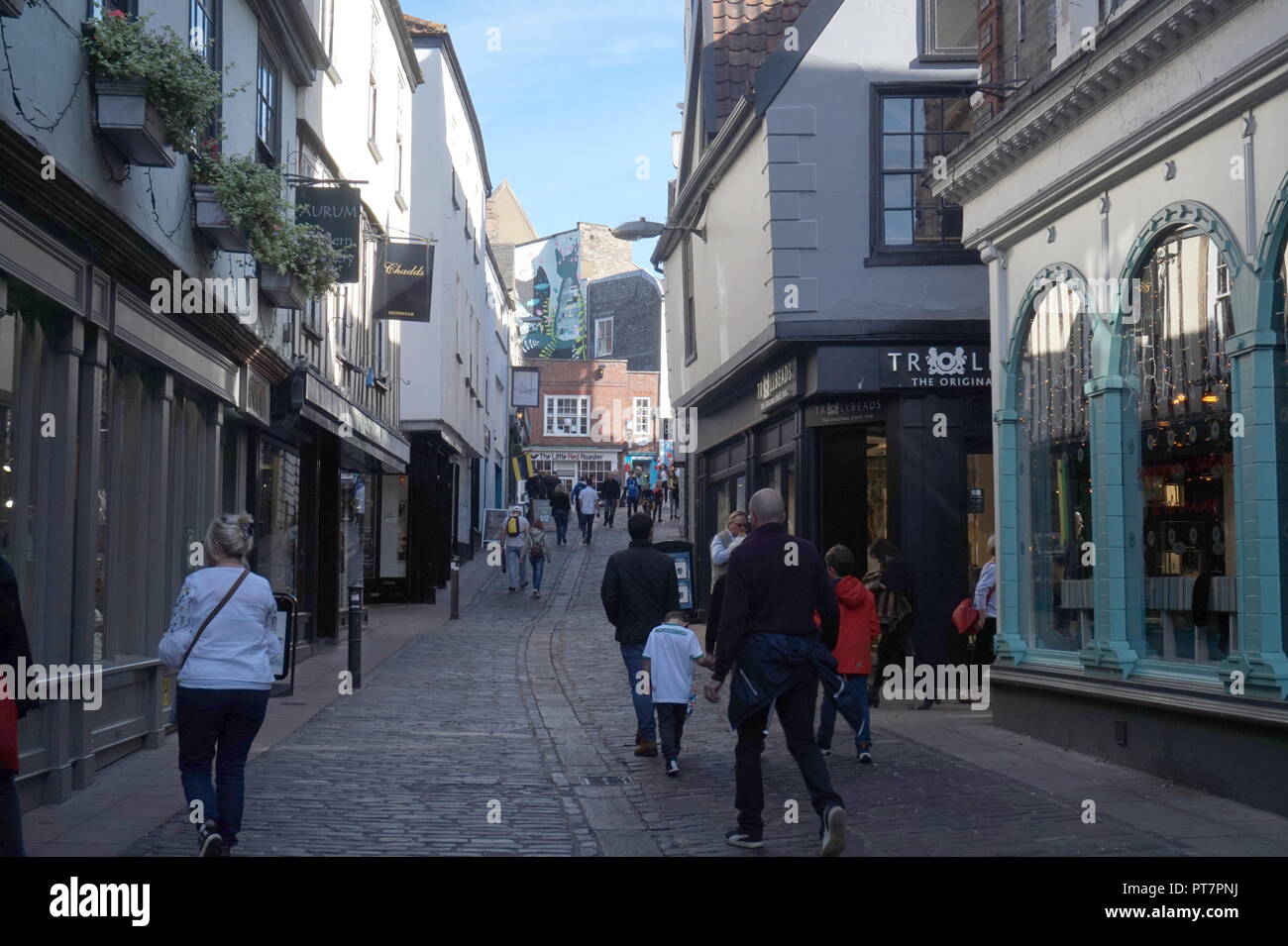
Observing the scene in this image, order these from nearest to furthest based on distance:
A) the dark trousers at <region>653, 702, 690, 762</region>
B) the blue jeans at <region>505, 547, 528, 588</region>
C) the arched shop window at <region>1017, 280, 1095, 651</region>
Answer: the dark trousers at <region>653, 702, 690, 762</region> → the arched shop window at <region>1017, 280, 1095, 651</region> → the blue jeans at <region>505, 547, 528, 588</region>

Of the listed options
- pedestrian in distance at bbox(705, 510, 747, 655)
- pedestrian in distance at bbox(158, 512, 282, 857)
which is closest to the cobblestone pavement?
pedestrian in distance at bbox(158, 512, 282, 857)

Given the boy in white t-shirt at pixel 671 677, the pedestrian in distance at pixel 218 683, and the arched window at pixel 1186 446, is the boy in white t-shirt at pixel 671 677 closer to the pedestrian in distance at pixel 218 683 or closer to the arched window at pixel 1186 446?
the arched window at pixel 1186 446

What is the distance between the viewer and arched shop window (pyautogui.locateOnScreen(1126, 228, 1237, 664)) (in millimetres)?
9617

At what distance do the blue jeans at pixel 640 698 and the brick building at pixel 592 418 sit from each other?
6510 centimetres

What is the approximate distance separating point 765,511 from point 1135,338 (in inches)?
169

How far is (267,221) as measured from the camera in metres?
12.6

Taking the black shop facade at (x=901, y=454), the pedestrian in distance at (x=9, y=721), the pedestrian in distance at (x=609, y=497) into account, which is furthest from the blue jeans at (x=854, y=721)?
the pedestrian in distance at (x=609, y=497)

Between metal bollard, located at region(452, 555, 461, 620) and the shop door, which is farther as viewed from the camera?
metal bollard, located at region(452, 555, 461, 620)

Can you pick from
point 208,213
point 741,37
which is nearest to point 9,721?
point 208,213

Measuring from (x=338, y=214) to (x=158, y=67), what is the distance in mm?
6231

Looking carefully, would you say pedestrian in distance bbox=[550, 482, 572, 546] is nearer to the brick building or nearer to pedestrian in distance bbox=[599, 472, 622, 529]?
pedestrian in distance bbox=[599, 472, 622, 529]

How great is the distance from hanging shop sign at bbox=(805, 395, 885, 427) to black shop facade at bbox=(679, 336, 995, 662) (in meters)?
0.01

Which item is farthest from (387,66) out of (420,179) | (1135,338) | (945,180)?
(1135,338)

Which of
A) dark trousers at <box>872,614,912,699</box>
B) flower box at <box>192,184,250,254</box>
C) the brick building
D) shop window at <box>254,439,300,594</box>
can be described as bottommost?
dark trousers at <box>872,614,912,699</box>
